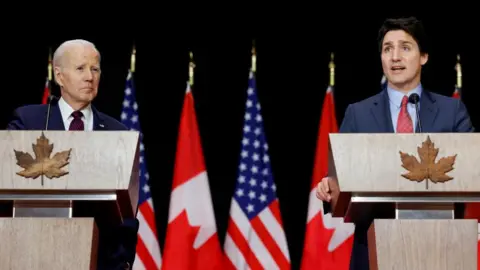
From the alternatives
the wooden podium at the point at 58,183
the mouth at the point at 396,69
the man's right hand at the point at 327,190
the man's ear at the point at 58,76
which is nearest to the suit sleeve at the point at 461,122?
the mouth at the point at 396,69

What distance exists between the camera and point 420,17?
634cm

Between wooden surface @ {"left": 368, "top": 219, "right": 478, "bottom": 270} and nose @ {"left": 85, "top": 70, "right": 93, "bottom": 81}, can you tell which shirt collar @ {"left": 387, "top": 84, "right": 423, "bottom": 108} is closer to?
wooden surface @ {"left": 368, "top": 219, "right": 478, "bottom": 270}

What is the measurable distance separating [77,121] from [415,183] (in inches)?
60.6

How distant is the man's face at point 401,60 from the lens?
146 inches

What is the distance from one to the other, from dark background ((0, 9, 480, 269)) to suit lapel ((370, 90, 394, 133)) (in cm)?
273

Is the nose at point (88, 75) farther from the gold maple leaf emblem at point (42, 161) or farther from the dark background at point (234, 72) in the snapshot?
the dark background at point (234, 72)

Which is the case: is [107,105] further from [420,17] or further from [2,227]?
[2,227]

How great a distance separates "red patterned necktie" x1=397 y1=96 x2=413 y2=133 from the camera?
3529 millimetres

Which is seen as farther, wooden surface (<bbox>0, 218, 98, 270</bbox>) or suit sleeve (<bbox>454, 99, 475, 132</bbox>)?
suit sleeve (<bbox>454, 99, 475, 132</bbox>)

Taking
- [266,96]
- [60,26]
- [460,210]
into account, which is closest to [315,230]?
[266,96]

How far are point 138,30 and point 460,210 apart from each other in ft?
12.6

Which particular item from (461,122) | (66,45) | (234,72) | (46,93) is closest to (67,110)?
(66,45)

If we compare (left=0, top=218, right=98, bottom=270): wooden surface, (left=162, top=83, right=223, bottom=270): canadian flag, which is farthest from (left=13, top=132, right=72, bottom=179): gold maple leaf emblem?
(left=162, top=83, right=223, bottom=270): canadian flag

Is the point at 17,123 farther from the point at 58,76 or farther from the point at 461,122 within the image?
the point at 461,122
